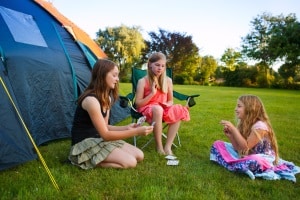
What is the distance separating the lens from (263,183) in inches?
95.3

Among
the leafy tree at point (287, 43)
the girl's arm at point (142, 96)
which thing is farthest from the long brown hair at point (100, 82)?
the leafy tree at point (287, 43)

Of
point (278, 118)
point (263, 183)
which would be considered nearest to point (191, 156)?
point (263, 183)

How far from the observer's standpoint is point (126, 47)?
2922cm

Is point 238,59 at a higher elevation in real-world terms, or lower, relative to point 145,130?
higher

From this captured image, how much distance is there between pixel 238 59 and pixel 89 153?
1412 inches

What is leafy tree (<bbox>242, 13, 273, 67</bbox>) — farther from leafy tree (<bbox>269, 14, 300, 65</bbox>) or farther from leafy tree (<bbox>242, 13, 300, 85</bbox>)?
leafy tree (<bbox>269, 14, 300, 65</bbox>)

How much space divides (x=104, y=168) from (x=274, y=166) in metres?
1.46

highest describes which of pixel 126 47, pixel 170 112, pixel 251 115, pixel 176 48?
pixel 176 48

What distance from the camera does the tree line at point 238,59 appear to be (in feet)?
77.4

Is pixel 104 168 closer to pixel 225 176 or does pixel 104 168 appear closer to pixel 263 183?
pixel 225 176

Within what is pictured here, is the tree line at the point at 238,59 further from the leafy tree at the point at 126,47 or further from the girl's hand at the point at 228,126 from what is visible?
the girl's hand at the point at 228,126

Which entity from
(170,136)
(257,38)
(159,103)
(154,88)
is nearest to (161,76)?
(154,88)

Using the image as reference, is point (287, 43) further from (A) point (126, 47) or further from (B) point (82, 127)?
(B) point (82, 127)

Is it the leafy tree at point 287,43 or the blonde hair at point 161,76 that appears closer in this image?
the blonde hair at point 161,76
